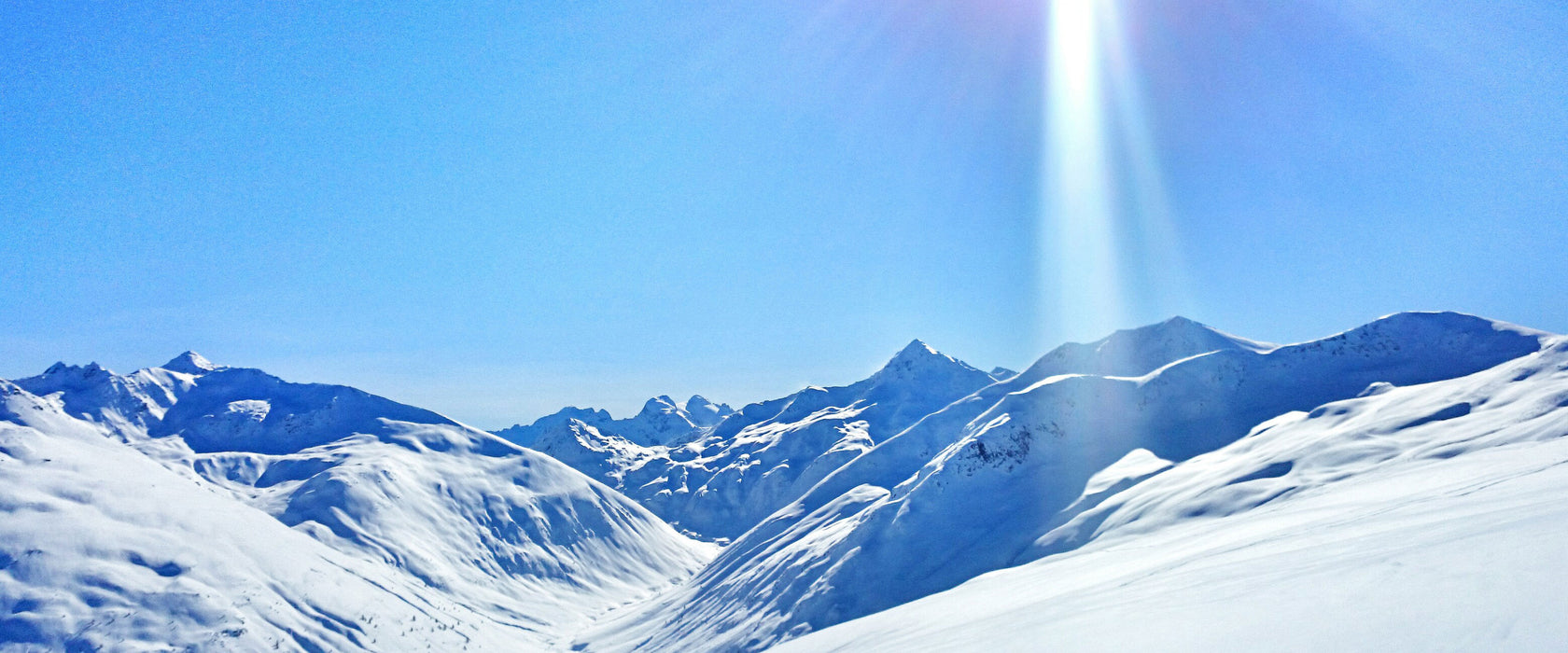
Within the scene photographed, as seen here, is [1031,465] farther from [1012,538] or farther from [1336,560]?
[1336,560]

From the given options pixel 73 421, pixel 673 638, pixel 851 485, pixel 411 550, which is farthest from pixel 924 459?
pixel 73 421

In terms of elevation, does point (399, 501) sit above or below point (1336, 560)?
above

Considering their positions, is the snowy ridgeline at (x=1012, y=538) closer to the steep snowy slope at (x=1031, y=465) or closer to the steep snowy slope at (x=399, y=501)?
the steep snowy slope at (x=1031, y=465)

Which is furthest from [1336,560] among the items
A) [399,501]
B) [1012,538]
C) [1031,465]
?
[399,501]

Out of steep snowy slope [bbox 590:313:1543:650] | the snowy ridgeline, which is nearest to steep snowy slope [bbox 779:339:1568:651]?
the snowy ridgeline

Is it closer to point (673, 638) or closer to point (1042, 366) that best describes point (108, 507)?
point (673, 638)

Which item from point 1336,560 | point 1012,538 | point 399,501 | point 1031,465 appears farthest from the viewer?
point 399,501
